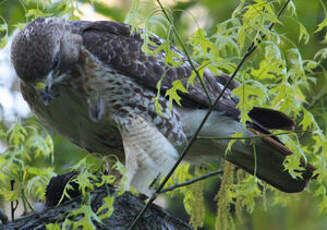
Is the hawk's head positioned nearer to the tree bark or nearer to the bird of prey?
the bird of prey

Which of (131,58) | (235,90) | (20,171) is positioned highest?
(235,90)

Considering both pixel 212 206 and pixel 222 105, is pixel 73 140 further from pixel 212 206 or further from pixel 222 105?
pixel 212 206

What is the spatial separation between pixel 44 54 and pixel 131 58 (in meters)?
0.54

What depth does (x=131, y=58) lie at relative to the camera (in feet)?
10.8

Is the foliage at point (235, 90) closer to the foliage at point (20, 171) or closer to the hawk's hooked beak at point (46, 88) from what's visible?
the foliage at point (20, 171)

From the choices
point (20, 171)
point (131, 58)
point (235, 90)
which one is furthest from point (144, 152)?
point (235, 90)

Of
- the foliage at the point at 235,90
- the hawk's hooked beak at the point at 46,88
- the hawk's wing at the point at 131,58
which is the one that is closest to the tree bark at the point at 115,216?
the foliage at the point at 235,90

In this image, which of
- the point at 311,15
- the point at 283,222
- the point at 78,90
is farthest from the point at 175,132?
the point at 311,15

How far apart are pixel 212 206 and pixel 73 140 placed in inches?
69.5

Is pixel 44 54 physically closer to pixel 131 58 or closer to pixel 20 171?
pixel 131 58

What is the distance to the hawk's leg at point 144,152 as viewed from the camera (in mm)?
3047

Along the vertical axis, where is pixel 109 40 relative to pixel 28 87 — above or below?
above

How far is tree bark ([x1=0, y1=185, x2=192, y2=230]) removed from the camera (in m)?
2.51

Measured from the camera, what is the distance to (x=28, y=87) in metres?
3.26
